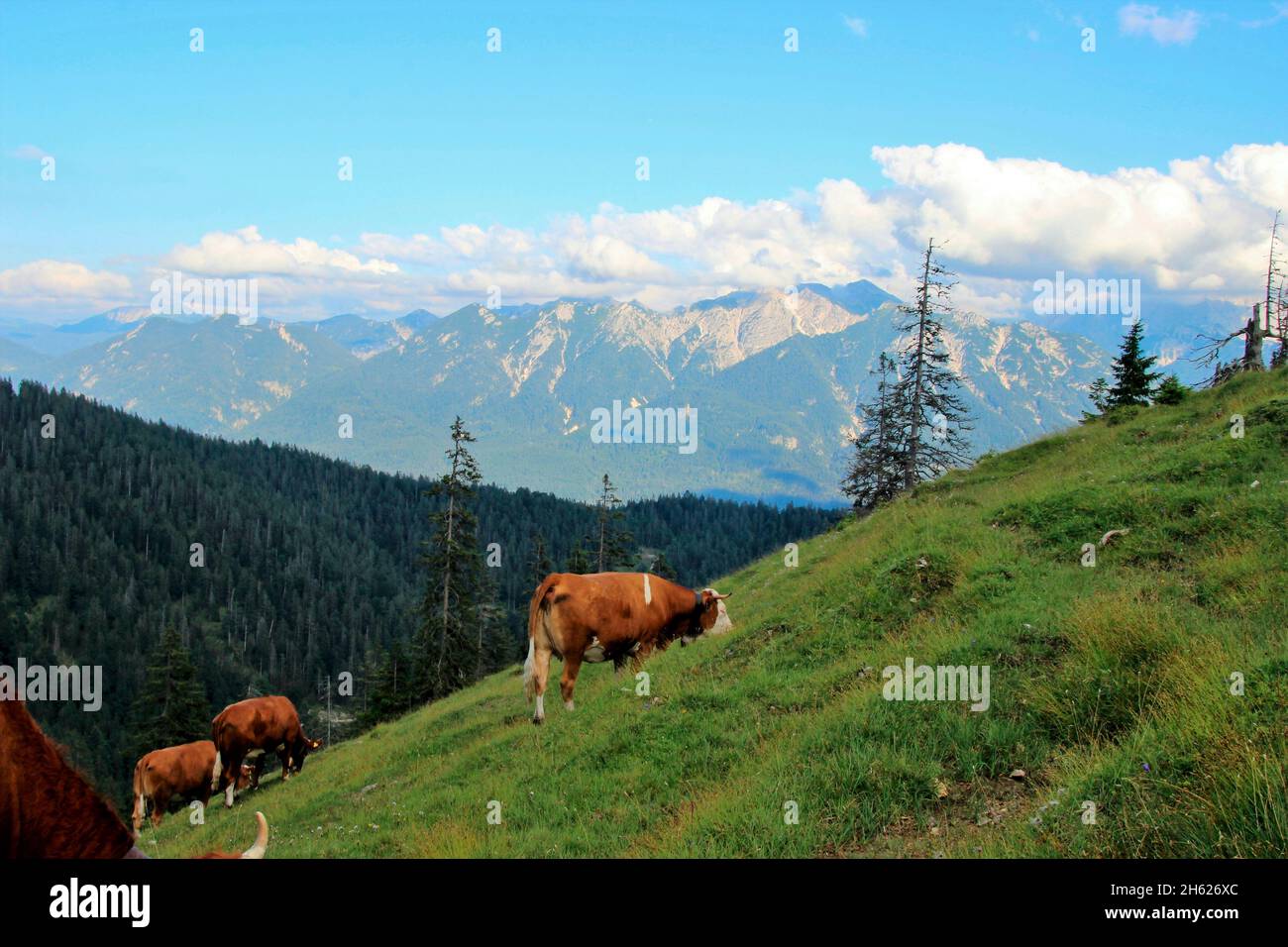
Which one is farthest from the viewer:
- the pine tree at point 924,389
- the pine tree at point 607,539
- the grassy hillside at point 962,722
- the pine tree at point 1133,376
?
the pine tree at point 607,539

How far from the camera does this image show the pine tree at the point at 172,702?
177 ft

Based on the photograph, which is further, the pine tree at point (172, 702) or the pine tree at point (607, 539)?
the pine tree at point (607, 539)

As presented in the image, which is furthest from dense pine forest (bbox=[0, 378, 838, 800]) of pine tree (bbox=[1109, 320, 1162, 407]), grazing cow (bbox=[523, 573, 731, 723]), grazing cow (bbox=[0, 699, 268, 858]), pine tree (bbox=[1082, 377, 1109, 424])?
grazing cow (bbox=[0, 699, 268, 858])

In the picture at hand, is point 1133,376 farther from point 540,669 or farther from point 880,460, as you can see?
point 540,669

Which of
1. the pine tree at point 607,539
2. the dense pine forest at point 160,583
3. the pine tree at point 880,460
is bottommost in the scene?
the dense pine forest at point 160,583

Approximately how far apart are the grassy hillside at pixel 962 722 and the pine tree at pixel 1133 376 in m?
16.4

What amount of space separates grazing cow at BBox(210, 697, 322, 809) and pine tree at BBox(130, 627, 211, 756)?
33.9 metres

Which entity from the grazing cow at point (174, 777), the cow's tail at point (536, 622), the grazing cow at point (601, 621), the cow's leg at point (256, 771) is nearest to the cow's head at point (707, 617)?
the grazing cow at point (601, 621)

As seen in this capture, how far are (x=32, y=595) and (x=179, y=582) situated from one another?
2507 cm

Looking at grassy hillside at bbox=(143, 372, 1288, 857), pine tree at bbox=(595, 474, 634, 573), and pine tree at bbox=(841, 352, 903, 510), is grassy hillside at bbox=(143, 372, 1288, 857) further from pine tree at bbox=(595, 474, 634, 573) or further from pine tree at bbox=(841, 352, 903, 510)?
pine tree at bbox=(595, 474, 634, 573)

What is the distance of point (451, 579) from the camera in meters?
48.3

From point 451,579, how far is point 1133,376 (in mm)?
38869

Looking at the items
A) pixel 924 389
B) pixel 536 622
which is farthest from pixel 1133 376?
pixel 536 622

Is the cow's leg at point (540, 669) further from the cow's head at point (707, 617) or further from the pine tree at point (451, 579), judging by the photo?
the pine tree at point (451, 579)
